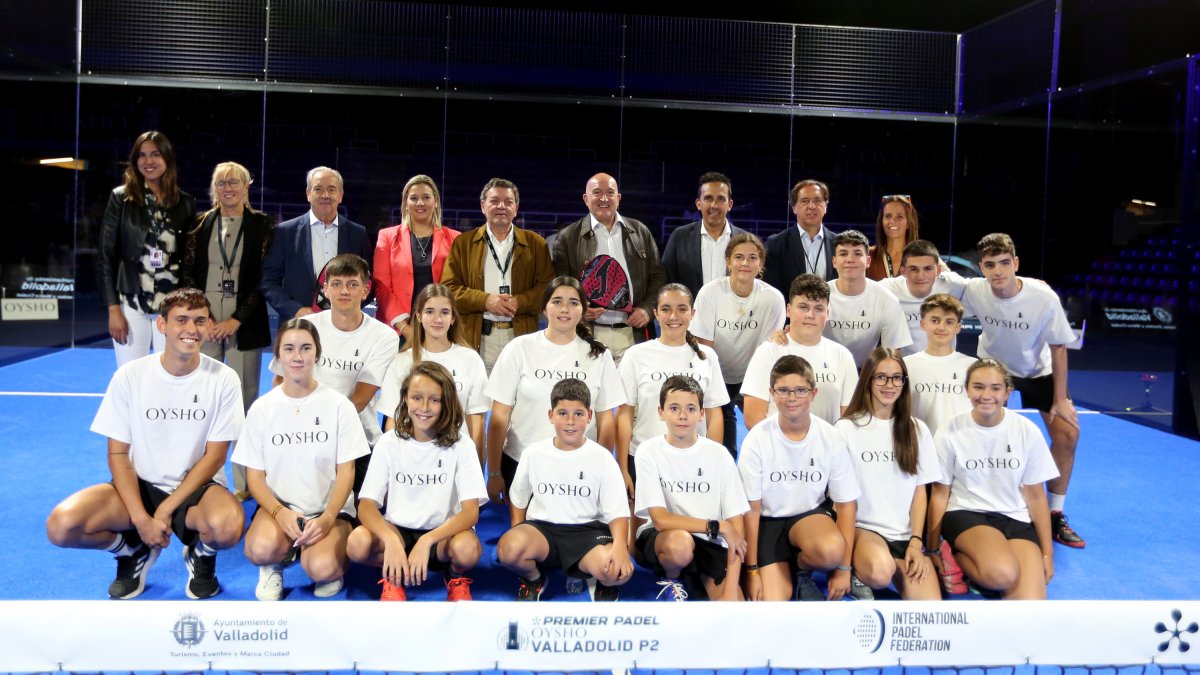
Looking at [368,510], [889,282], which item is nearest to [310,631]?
[368,510]

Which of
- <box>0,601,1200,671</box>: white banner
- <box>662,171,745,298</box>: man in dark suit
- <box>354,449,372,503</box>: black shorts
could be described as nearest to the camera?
<box>0,601,1200,671</box>: white banner

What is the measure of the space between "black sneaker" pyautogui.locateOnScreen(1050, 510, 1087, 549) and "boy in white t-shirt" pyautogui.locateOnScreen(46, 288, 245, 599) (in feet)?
13.2

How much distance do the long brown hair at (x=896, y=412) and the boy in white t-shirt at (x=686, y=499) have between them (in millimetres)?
711

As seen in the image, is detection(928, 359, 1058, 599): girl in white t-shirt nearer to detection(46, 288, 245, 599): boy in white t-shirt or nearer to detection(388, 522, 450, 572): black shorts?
detection(388, 522, 450, 572): black shorts

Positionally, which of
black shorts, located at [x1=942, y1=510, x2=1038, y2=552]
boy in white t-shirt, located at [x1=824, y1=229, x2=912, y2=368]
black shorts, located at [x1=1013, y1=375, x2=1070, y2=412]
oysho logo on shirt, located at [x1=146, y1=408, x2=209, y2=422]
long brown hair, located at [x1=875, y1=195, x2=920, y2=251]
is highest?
long brown hair, located at [x1=875, y1=195, x2=920, y2=251]

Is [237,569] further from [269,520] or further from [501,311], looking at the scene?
[501,311]

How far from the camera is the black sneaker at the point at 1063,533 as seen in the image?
15.6ft

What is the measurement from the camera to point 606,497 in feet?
12.6

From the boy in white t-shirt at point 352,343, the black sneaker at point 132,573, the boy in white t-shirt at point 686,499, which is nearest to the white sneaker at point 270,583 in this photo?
the black sneaker at point 132,573

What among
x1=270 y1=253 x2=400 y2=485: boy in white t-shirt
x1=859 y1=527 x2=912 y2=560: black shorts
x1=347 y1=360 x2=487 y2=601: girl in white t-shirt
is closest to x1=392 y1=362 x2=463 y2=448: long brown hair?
x1=347 y1=360 x2=487 y2=601: girl in white t-shirt

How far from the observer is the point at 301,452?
394 cm

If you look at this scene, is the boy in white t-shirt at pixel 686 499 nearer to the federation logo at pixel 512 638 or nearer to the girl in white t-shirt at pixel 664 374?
the girl in white t-shirt at pixel 664 374

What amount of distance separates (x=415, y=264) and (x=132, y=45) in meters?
7.78

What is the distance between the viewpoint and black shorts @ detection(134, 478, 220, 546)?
151 inches
